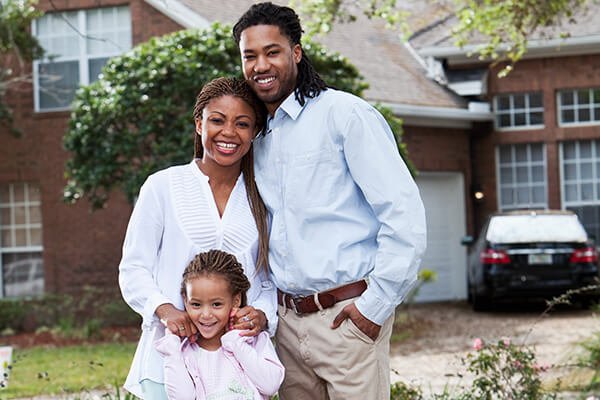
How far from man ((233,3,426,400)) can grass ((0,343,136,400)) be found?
5033mm

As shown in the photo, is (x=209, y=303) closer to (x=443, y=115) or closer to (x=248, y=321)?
(x=248, y=321)

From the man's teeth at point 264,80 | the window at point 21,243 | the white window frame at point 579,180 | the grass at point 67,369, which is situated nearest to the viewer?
the man's teeth at point 264,80

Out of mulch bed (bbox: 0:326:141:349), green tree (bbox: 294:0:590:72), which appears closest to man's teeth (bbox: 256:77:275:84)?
green tree (bbox: 294:0:590:72)

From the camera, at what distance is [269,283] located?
4.45 meters

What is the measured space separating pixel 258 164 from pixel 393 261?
69cm

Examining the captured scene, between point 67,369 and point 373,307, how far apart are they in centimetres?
759

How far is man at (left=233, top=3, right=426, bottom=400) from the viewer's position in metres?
4.25

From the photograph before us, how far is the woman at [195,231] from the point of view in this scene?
4.29 metres

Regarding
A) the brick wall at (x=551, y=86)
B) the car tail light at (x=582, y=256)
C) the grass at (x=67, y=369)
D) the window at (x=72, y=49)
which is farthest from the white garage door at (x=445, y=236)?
the grass at (x=67, y=369)

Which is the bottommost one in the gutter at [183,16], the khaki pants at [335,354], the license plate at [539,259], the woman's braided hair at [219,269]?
the license plate at [539,259]

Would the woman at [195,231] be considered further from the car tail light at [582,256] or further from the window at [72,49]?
the window at [72,49]

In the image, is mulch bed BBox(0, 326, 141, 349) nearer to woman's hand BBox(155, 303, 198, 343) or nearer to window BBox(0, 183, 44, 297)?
window BBox(0, 183, 44, 297)

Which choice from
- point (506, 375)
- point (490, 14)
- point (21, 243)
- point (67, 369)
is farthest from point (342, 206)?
point (21, 243)

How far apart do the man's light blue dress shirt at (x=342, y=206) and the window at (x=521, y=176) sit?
15883mm
